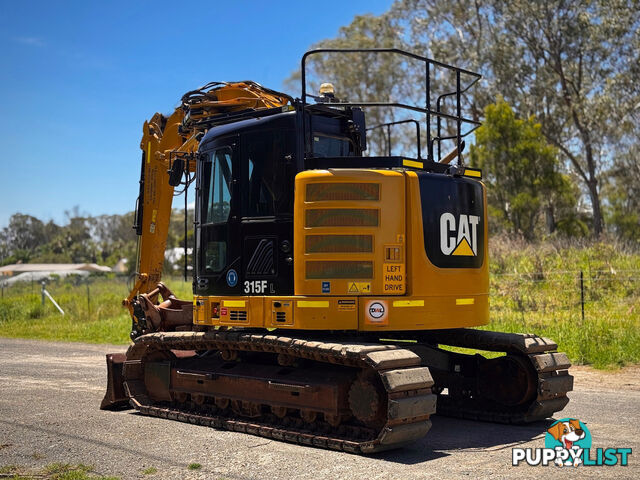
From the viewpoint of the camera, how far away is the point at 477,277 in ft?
28.3

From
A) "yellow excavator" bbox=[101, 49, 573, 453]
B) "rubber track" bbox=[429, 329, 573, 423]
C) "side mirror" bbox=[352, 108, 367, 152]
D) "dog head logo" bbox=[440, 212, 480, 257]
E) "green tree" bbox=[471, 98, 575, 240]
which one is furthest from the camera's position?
"green tree" bbox=[471, 98, 575, 240]

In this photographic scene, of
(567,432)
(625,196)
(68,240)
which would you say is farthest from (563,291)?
(68,240)

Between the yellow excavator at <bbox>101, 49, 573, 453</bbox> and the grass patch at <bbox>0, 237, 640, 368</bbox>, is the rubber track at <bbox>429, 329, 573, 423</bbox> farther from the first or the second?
the grass patch at <bbox>0, 237, 640, 368</bbox>

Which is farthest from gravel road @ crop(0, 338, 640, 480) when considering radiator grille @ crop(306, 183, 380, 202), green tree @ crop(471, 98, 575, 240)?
green tree @ crop(471, 98, 575, 240)

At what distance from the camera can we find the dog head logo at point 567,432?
802 cm

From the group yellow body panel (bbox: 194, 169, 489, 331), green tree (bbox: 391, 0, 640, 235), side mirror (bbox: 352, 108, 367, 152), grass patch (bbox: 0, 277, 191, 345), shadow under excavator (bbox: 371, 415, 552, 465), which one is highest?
green tree (bbox: 391, 0, 640, 235)

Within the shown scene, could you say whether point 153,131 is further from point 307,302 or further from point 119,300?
point 119,300

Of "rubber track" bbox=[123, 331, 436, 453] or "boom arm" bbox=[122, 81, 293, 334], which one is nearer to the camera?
"rubber track" bbox=[123, 331, 436, 453]

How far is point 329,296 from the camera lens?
26.0 feet

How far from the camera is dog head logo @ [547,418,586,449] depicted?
26.3ft

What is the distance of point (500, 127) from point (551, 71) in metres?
7.80

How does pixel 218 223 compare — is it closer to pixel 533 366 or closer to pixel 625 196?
Result: pixel 533 366

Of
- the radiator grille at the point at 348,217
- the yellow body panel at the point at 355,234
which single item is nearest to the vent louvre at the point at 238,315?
the yellow body panel at the point at 355,234

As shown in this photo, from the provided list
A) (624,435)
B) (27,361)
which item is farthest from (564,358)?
(27,361)
